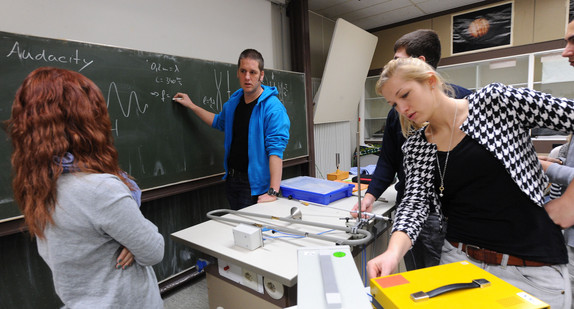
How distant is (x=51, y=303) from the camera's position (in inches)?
67.9

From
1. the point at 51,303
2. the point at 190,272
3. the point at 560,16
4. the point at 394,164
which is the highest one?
the point at 560,16

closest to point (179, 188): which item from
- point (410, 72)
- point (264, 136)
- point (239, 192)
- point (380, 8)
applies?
point (239, 192)

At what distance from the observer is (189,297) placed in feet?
7.29

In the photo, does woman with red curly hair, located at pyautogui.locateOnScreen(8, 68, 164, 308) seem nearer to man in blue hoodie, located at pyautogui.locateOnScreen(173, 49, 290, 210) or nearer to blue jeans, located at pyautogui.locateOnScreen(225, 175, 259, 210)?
man in blue hoodie, located at pyautogui.locateOnScreen(173, 49, 290, 210)

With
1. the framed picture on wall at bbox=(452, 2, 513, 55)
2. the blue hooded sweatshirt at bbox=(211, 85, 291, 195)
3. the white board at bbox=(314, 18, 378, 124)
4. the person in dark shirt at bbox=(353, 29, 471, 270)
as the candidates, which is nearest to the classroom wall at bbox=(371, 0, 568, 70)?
the framed picture on wall at bbox=(452, 2, 513, 55)

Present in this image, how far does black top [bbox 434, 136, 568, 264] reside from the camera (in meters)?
0.85

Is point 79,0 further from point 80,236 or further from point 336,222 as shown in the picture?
point 336,222

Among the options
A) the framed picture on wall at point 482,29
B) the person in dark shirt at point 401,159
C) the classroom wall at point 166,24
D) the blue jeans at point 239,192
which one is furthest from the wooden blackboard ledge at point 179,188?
the framed picture on wall at point 482,29

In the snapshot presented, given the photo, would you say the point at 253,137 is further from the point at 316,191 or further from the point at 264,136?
the point at 316,191

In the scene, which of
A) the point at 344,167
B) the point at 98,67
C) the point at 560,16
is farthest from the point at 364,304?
the point at 560,16

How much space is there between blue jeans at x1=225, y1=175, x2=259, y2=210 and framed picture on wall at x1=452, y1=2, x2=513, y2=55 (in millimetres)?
3912

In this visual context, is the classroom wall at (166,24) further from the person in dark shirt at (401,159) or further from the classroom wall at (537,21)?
the classroom wall at (537,21)

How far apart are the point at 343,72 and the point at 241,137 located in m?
2.31

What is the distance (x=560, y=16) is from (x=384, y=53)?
2132 millimetres
